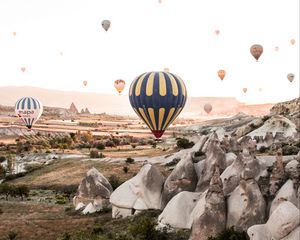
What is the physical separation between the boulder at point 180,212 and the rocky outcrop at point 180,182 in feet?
10.1

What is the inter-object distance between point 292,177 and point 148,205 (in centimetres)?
1183

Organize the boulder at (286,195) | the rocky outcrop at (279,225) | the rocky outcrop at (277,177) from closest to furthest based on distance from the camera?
the rocky outcrop at (279,225) → the boulder at (286,195) → the rocky outcrop at (277,177)

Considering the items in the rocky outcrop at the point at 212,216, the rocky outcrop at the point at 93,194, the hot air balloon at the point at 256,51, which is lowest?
the rocky outcrop at the point at 93,194

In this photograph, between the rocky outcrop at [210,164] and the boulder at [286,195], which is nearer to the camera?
the boulder at [286,195]

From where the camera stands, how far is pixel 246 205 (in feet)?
87.7

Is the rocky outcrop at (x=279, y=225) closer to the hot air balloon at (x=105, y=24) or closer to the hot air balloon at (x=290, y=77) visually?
the hot air balloon at (x=105, y=24)

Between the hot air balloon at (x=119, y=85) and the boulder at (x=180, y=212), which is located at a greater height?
the hot air balloon at (x=119, y=85)

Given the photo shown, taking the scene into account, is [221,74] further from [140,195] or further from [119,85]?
[140,195]

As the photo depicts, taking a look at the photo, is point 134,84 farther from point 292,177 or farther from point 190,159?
point 292,177

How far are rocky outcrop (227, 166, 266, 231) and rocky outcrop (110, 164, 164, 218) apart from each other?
840cm

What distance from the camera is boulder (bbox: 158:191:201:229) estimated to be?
29.4 m

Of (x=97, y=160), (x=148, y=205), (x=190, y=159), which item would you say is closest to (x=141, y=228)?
(x=148, y=205)

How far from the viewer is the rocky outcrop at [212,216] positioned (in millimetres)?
26766

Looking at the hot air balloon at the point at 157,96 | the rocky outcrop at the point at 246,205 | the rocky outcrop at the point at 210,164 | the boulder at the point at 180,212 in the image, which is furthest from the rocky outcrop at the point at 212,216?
the hot air balloon at the point at 157,96
